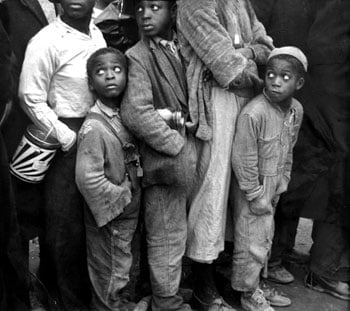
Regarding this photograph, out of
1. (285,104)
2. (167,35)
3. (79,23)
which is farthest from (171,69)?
(285,104)

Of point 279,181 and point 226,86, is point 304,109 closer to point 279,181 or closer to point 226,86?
point 279,181

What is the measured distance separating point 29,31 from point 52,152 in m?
0.65

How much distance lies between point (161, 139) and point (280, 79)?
78 cm

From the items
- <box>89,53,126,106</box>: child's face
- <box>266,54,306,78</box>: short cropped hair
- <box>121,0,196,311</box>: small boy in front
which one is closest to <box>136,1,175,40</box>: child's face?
<box>121,0,196,311</box>: small boy in front

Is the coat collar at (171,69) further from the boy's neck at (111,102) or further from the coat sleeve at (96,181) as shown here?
the coat sleeve at (96,181)

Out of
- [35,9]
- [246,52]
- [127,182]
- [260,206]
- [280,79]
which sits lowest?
[260,206]

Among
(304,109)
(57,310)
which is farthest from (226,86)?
(57,310)

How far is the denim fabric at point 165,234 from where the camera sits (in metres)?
2.91

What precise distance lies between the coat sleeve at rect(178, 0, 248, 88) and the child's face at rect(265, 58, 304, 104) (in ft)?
0.81

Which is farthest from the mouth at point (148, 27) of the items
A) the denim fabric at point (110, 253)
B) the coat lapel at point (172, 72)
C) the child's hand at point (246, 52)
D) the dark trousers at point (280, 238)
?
the dark trousers at point (280, 238)

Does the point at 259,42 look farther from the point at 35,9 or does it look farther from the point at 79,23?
the point at 35,9

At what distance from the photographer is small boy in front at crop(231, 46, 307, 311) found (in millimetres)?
3016

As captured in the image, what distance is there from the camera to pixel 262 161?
A: 3.10 meters

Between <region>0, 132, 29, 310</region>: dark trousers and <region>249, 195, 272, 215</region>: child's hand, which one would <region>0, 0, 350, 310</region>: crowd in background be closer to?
<region>0, 132, 29, 310</region>: dark trousers
